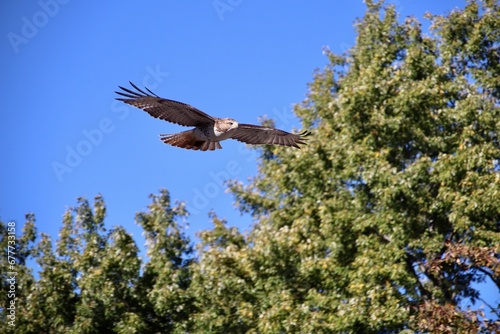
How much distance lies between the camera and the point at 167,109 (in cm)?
1139

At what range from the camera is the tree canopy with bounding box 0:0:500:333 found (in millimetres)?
15609

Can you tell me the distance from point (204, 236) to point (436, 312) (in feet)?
24.5

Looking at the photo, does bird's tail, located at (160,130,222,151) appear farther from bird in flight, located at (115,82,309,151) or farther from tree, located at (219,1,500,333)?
tree, located at (219,1,500,333)

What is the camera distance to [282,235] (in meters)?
16.1

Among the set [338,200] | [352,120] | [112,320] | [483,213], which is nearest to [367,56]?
[352,120]

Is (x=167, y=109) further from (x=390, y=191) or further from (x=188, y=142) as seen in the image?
(x=390, y=191)

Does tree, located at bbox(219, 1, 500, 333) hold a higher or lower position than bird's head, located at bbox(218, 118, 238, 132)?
higher

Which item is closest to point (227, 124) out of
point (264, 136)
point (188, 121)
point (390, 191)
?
point (188, 121)

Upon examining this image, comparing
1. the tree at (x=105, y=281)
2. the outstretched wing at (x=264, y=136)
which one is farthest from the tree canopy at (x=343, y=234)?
the outstretched wing at (x=264, y=136)

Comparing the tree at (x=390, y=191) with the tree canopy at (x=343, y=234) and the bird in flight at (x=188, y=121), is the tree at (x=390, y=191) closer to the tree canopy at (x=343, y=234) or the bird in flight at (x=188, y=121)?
the tree canopy at (x=343, y=234)

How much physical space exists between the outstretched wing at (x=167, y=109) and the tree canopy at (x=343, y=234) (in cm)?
475

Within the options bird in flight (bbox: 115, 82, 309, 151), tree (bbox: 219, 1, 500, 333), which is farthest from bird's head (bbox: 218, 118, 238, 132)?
tree (bbox: 219, 1, 500, 333)

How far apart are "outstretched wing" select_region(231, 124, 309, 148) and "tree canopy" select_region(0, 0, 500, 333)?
3.18 metres

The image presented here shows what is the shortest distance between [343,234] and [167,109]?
255 inches
